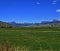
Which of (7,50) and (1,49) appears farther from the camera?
(1,49)

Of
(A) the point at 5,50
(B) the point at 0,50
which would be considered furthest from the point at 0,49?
(A) the point at 5,50

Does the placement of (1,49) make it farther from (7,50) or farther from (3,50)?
(7,50)

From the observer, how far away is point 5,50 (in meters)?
13.1

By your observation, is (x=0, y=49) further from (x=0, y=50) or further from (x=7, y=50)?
(x=7, y=50)

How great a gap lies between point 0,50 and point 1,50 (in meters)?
0.32

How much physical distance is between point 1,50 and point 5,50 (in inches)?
27.7

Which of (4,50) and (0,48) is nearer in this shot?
(4,50)

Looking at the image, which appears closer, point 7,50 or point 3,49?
point 7,50

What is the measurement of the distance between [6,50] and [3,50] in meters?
0.77

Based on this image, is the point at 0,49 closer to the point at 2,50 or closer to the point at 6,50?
the point at 2,50

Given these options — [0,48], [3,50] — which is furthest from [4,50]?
[0,48]

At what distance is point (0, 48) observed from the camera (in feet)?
46.8

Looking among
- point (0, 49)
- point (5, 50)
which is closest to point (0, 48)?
point (0, 49)

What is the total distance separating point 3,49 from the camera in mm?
13500
